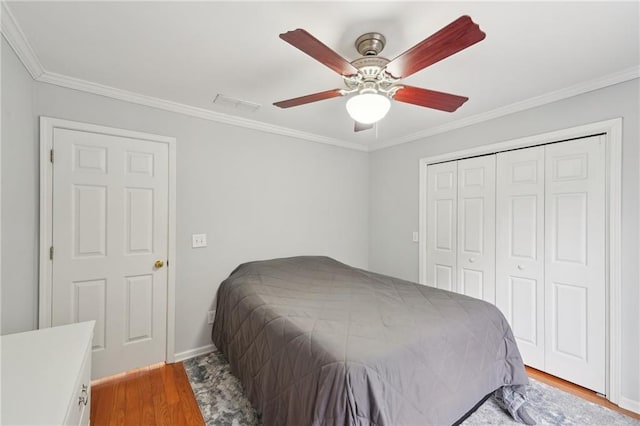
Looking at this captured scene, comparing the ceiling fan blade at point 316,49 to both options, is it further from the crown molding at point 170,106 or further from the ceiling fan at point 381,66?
the crown molding at point 170,106

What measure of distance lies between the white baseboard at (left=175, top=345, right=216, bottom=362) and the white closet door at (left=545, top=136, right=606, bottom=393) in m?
3.05

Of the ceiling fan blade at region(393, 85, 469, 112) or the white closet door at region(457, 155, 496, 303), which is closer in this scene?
the ceiling fan blade at region(393, 85, 469, 112)

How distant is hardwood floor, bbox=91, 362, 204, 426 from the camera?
5.93 ft

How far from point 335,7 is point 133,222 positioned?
2.22m

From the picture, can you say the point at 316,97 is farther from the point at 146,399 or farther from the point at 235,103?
the point at 146,399

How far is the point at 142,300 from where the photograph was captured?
7.79ft

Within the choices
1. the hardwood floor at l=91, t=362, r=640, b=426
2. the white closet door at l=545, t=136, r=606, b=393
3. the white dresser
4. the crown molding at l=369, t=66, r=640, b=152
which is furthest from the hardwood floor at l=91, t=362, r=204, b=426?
the crown molding at l=369, t=66, r=640, b=152

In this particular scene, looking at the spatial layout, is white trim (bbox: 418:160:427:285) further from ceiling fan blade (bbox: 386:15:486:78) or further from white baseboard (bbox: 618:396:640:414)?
ceiling fan blade (bbox: 386:15:486:78)

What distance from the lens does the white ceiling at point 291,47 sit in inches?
53.8

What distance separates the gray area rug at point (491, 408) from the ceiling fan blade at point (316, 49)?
217 centimetres

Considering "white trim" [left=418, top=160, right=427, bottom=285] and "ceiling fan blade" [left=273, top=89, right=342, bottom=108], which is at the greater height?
"ceiling fan blade" [left=273, top=89, right=342, bottom=108]

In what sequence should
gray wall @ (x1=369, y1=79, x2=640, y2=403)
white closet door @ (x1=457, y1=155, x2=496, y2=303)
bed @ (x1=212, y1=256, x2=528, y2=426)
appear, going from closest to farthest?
1. bed @ (x1=212, y1=256, x2=528, y2=426)
2. gray wall @ (x1=369, y1=79, x2=640, y2=403)
3. white closet door @ (x1=457, y1=155, x2=496, y2=303)

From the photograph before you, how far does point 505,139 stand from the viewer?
Result: 2582 millimetres

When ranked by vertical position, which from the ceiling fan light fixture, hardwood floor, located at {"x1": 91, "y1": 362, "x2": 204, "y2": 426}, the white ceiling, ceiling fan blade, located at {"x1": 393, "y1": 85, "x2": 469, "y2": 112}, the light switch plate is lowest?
hardwood floor, located at {"x1": 91, "y1": 362, "x2": 204, "y2": 426}
